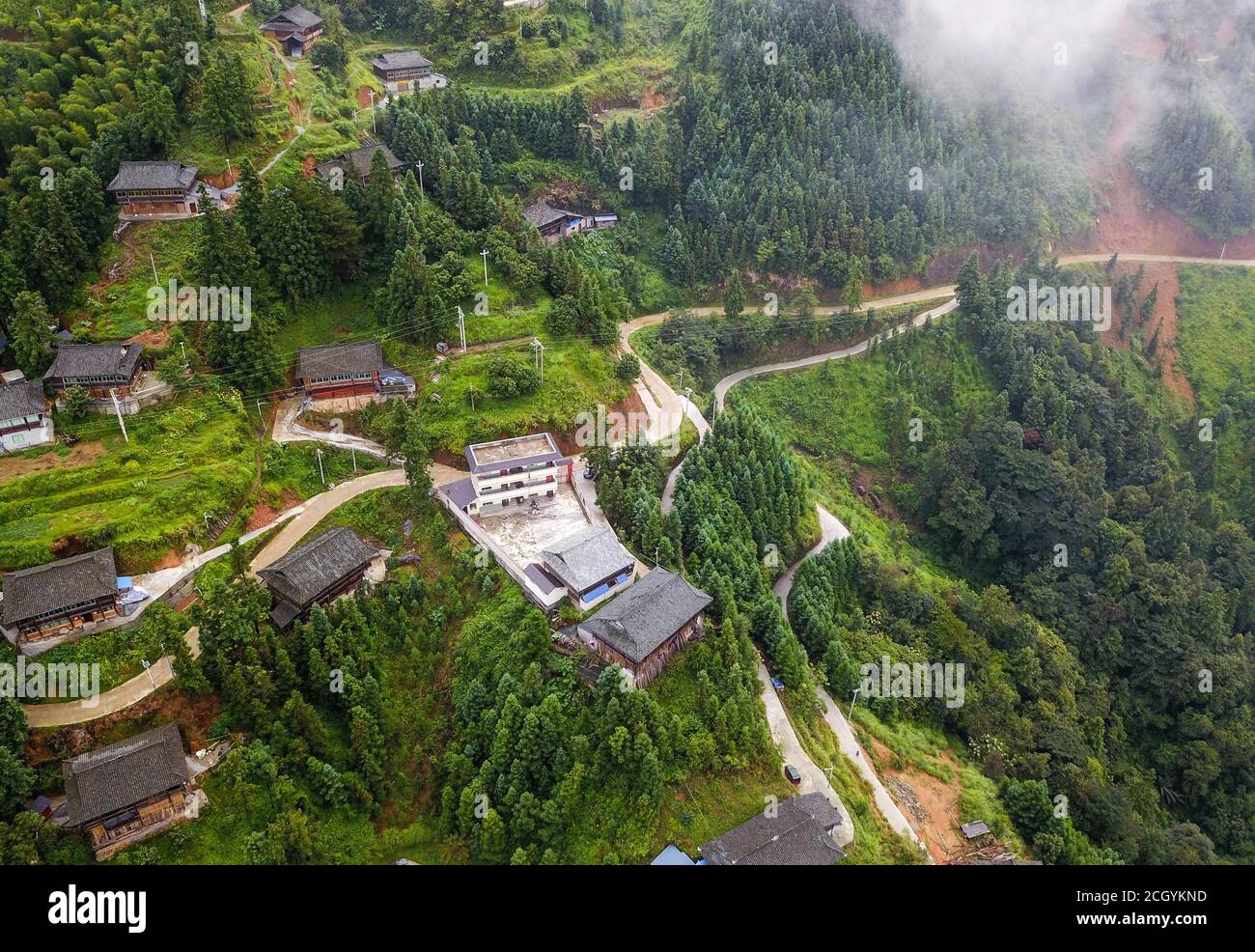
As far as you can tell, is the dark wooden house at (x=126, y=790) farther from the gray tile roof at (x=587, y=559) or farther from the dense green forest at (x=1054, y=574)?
the dense green forest at (x=1054, y=574)

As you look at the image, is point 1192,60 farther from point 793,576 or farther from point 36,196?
point 36,196

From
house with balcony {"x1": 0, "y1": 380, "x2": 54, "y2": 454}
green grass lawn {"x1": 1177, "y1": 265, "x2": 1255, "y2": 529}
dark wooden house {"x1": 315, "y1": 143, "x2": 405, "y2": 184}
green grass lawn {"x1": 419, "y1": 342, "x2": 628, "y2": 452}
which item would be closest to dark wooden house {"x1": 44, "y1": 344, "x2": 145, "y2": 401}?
house with balcony {"x1": 0, "y1": 380, "x2": 54, "y2": 454}

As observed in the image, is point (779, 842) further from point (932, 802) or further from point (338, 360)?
point (338, 360)

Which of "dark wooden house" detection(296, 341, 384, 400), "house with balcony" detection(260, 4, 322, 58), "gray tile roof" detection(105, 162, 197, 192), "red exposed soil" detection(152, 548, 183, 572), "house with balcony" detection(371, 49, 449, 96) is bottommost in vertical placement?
"red exposed soil" detection(152, 548, 183, 572)

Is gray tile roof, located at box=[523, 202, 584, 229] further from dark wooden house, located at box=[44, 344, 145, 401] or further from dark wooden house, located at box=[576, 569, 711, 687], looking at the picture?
dark wooden house, located at box=[576, 569, 711, 687]

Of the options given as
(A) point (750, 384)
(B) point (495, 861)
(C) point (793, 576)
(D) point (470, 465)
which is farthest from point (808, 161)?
(B) point (495, 861)

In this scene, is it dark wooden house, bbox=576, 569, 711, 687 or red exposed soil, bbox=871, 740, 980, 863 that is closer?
dark wooden house, bbox=576, 569, 711, 687
